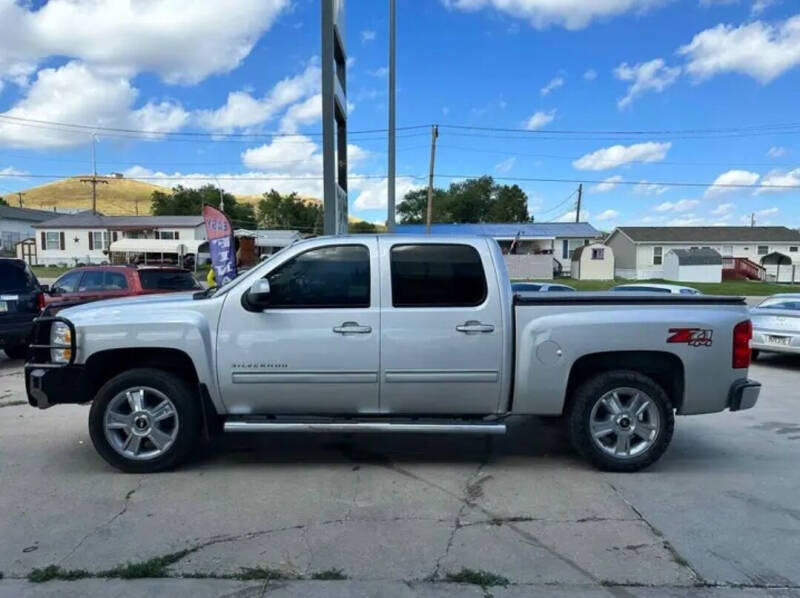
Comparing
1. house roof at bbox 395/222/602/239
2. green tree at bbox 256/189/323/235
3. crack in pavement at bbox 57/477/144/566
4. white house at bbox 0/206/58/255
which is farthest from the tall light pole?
green tree at bbox 256/189/323/235

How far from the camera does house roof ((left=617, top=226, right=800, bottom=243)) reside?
2015 inches

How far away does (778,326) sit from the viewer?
10.9 m

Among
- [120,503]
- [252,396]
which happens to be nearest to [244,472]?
[252,396]

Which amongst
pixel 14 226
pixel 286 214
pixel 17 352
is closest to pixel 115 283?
pixel 17 352

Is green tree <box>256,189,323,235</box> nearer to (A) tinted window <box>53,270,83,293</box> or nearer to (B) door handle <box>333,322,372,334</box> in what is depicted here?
(A) tinted window <box>53,270,83,293</box>

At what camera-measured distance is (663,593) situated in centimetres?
328

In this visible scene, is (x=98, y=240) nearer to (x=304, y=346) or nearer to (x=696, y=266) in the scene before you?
(x=696, y=266)

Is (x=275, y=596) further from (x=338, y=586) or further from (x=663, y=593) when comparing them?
(x=663, y=593)

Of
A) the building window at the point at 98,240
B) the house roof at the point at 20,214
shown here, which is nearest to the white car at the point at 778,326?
the building window at the point at 98,240

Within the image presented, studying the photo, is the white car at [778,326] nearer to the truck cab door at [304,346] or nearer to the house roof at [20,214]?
the truck cab door at [304,346]

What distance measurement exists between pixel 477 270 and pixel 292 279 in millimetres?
1480

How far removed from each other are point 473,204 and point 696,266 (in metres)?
51.6

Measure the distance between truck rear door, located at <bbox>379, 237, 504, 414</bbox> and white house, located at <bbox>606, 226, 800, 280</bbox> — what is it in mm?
48502

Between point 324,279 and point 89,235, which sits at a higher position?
point 89,235
